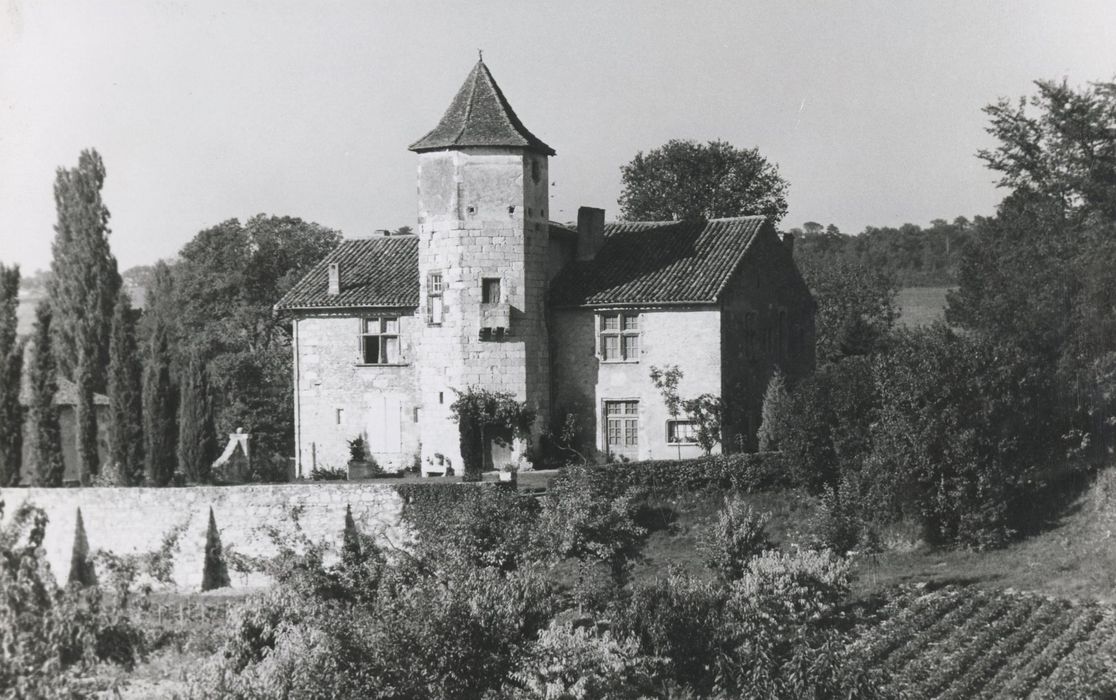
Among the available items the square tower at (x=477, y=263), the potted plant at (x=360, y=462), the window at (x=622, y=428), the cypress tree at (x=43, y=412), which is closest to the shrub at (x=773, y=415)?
the window at (x=622, y=428)

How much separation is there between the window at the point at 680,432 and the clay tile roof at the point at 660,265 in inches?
126

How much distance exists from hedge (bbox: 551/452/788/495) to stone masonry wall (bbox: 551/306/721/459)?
3243mm

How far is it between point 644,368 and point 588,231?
4705mm

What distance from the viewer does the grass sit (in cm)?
6662

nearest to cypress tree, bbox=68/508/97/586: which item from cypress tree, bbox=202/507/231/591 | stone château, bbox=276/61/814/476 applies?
cypress tree, bbox=202/507/231/591

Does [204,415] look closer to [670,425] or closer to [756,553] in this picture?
[670,425]

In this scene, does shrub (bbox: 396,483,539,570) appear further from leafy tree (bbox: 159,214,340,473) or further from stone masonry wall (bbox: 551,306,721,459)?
leafy tree (bbox: 159,214,340,473)

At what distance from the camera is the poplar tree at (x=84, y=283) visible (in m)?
33.6

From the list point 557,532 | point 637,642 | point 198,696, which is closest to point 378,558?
point 637,642

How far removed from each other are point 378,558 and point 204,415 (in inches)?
648

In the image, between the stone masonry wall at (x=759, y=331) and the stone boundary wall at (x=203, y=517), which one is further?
the stone masonry wall at (x=759, y=331)

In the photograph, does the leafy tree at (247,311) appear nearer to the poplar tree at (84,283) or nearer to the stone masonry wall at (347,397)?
the stone masonry wall at (347,397)

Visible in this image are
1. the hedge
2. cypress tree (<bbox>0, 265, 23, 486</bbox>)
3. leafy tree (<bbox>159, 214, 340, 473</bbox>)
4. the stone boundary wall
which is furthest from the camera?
leafy tree (<bbox>159, 214, 340, 473</bbox>)

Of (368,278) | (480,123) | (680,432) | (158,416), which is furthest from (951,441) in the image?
(158,416)
